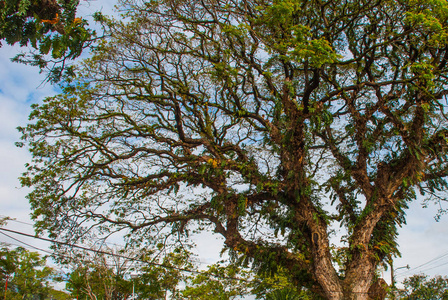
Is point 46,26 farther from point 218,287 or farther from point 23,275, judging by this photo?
point 23,275

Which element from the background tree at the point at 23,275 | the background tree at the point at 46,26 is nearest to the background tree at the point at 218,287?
the background tree at the point at 23,275

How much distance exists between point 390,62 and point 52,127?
9.24m

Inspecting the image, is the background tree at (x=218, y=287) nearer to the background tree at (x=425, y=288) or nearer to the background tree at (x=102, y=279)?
the background tree at (x=102, y=279)

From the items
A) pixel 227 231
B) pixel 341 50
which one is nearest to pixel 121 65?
pixel 227 231

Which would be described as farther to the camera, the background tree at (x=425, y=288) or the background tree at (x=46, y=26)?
the background tree at (x=425, y=288)

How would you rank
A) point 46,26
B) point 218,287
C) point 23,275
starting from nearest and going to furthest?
point 46,26 → point 218,287 → point 23,275

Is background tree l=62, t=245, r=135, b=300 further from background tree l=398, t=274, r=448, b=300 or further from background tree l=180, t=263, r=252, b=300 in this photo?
background tree l=398, t=274, r=448, b=300

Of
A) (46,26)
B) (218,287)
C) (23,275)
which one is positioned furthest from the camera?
(23,275)

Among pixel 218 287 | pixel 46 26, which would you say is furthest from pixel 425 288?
pixel 46 26

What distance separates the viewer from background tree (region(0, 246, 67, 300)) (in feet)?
72.4

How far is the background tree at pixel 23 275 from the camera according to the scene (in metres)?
22.1

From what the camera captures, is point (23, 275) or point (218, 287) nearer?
point (218, 287)

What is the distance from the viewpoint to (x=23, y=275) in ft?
77.8

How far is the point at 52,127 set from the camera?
29.7 feet
